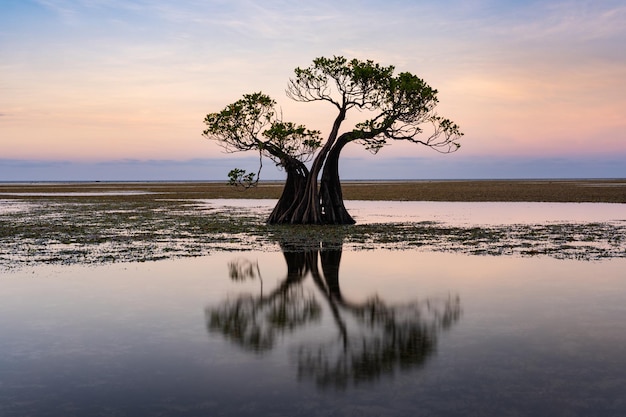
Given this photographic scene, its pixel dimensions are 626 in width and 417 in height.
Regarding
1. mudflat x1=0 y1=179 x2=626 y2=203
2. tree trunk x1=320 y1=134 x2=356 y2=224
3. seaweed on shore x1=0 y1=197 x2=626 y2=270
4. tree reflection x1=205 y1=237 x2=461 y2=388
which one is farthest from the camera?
mudflat x1=0 y1=179 x2=626 y2=203

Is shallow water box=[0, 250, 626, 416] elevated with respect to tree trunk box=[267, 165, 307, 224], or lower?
lower

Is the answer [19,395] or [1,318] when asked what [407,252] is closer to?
[1,318]

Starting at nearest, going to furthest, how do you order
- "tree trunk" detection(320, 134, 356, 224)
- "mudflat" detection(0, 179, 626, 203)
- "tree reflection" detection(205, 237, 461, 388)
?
"tree reflection" detection(205, 237, 461, 388), "tree trunk" detection(320, 134, 356, 224), "mudflat" detection(0, 179, 626, 203)

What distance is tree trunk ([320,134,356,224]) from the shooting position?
3534 cm

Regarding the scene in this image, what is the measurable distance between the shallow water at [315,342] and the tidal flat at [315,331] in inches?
1.6

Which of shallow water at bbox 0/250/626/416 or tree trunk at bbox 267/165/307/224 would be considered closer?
shallow water at bbox 0/250/626/416

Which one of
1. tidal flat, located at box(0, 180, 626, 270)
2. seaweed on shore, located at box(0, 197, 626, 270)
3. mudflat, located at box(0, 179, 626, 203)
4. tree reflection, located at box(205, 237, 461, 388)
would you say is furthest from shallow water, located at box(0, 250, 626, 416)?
mudflat, located at box(0, 179, 626, 203)

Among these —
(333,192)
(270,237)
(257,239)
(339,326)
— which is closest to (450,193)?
(333,192)

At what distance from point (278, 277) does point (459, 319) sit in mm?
6550

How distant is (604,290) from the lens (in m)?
14.2

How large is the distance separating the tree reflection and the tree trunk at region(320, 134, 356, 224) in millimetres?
19087

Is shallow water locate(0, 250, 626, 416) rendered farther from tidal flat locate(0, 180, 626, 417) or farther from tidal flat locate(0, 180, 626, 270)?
tidal flat locate(0, 180, 626, 270)

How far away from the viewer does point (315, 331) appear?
10.7m

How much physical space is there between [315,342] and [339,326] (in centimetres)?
120
